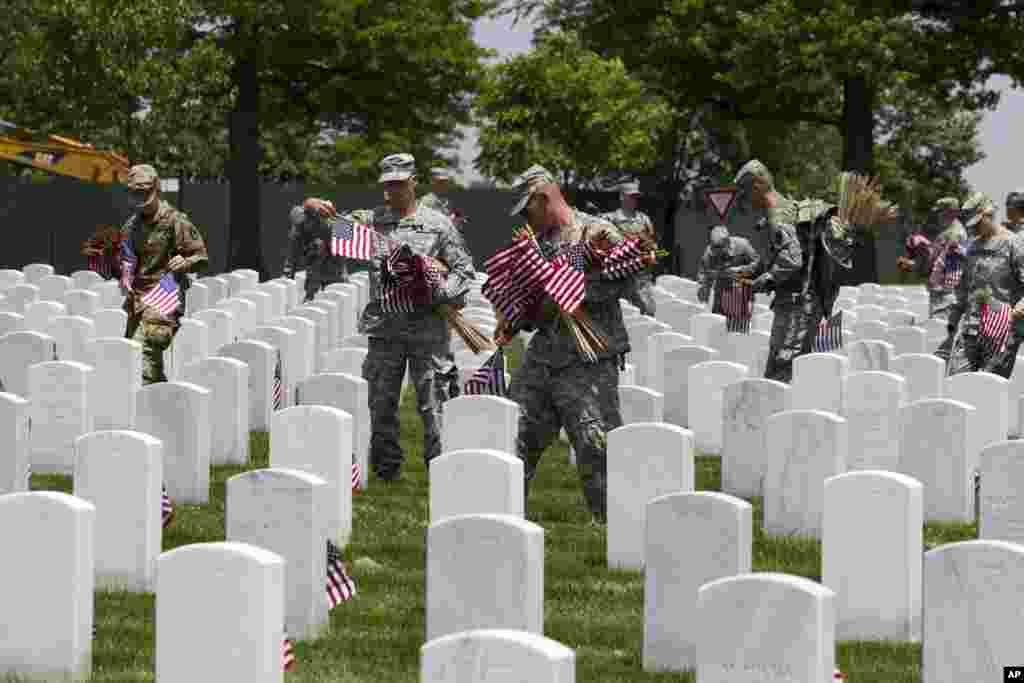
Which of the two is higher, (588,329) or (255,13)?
(255,13)

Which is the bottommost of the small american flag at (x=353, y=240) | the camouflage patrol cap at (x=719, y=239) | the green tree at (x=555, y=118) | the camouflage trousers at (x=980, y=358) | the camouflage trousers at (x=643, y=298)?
the camouflage trousers at (x=980, y=358)

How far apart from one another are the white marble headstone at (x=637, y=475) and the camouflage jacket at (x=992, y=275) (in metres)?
5.23

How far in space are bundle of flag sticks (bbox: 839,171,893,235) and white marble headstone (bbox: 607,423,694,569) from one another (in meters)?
5.06

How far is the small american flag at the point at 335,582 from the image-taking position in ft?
27.3

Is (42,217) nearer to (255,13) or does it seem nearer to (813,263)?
(255,13)

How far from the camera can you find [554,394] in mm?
10828

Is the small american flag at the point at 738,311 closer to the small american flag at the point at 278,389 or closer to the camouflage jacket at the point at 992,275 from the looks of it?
the camouflage jacket at the point at 992,275

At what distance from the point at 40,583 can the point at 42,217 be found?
2877 centimetres

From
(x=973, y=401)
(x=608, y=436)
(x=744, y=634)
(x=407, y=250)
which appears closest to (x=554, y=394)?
(x=608, y=436)

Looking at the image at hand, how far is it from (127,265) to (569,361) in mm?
4315

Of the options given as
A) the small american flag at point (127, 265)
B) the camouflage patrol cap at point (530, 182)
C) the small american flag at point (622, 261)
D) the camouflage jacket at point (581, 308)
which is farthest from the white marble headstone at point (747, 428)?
the small american flag at point (127, 265)

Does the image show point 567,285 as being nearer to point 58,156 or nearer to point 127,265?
point 127,265

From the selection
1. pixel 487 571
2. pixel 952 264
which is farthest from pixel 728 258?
pixel 487 571

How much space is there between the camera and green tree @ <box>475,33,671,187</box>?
43.2 m
